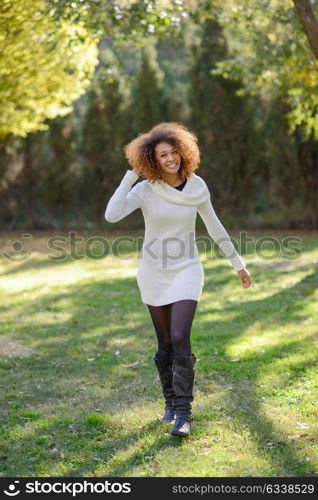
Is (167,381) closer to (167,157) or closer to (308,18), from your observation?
(167,157)

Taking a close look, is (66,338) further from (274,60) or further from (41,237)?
(41,237)

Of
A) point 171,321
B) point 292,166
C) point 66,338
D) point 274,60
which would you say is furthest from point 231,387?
point 292,166

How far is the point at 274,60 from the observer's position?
973cm

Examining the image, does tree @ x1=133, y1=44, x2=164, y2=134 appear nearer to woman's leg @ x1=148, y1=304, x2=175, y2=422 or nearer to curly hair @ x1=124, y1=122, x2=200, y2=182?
curly hair @ x1=124, y1=122, x2=200, y2=182

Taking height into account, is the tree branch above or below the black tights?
above

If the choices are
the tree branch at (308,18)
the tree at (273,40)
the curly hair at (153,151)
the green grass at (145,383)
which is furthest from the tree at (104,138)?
the curly hair at (153,151)

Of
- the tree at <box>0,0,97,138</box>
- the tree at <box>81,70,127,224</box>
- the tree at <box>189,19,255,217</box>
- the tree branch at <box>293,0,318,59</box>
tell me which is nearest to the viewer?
the tree branch at <box>293,0,318,59</box>

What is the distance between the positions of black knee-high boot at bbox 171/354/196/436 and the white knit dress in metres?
0.41

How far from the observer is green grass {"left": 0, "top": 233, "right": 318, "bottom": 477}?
148 inches

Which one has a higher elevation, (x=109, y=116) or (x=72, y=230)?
(x=109, y=116)

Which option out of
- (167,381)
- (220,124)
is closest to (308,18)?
(167,381)

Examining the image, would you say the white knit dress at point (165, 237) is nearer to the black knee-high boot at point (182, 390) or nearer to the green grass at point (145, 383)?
the black knee-high boot at point (182, 390)

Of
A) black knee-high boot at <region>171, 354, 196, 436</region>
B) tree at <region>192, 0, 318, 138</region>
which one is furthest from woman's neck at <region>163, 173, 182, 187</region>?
tree at <region>192, 0, 318, 138</region>
